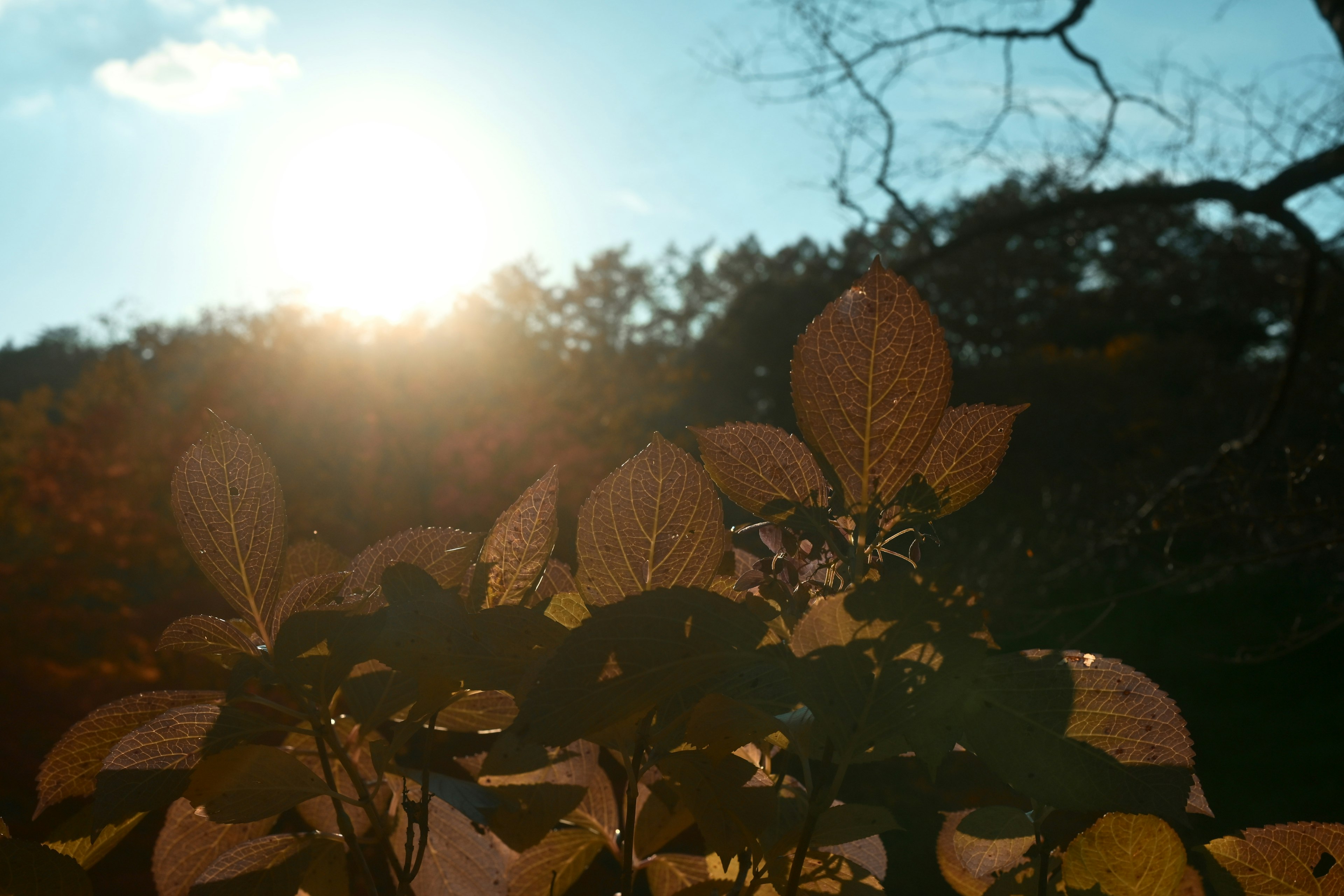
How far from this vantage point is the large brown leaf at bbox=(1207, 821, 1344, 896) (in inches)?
15.6

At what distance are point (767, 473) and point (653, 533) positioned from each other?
61 millimetres

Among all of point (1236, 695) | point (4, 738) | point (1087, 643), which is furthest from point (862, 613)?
point (1236, 695)

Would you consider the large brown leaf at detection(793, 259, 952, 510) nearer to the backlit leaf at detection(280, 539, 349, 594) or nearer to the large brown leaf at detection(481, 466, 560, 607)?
the large brown leaf at detection(481, 466, 560, 607)

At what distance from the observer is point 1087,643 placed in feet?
14.0

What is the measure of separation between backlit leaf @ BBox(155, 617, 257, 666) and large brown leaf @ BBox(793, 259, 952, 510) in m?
0.31

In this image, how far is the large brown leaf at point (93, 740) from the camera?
440 mm

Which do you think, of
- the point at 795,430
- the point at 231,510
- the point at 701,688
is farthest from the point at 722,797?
the point at 795,430

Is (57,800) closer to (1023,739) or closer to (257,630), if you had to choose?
(257,630)

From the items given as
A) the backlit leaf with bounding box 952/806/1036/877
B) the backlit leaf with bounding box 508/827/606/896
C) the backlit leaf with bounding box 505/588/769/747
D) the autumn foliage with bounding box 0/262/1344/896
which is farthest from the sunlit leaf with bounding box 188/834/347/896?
the backlit leaf with bounding box 952/806/1036/877

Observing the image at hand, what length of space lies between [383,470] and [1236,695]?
17.4ft

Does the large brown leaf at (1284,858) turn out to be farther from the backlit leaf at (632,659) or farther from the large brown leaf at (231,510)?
the large brown leaf at (231,510)

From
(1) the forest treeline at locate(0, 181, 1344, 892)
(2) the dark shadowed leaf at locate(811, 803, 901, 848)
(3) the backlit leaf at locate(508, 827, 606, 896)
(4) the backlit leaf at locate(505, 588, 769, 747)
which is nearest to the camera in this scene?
(4) the backlit leaf at locate(505, 588, 769, 747)

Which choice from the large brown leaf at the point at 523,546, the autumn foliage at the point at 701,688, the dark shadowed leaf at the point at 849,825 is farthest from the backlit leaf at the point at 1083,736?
the large brown leaf at the point at 523,546

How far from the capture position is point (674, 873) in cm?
51
